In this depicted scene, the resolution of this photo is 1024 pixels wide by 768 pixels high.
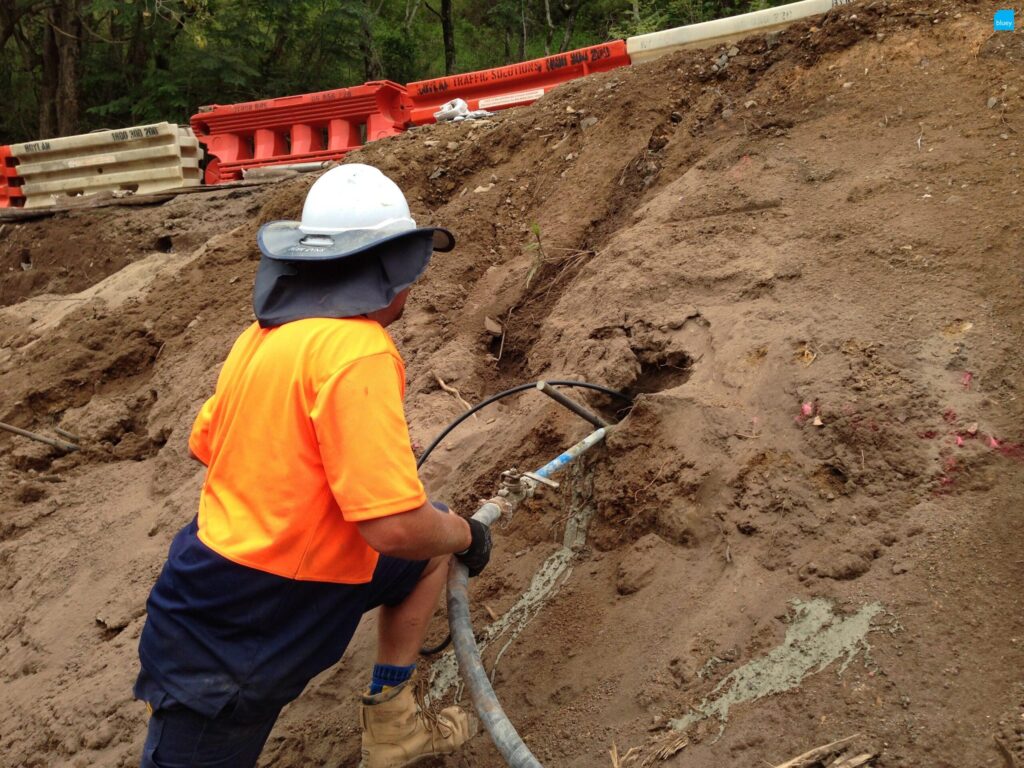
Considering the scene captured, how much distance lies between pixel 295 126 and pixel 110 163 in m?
2.00

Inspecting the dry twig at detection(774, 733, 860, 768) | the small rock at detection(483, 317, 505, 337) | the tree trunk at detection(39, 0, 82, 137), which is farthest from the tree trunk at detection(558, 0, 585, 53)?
the dry twig at detection(774, 733, 860, 768)

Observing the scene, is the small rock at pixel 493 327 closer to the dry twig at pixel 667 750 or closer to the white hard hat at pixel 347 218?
the white hard hat at pixel 347 218

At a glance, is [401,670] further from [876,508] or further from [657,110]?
[657,110]

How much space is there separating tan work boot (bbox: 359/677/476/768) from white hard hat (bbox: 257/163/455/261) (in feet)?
4.48

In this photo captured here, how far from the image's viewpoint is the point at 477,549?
254 centimetres

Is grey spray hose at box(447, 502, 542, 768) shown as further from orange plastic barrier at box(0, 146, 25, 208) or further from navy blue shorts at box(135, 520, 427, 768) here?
orange plastic barrier at box(0, 146, 25, 208)

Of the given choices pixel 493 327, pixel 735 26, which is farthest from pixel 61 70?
pixel 493 327

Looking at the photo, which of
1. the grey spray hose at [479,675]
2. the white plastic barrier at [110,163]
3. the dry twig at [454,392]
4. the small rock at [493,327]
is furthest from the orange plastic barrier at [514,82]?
the grey spray hose at [479,675]

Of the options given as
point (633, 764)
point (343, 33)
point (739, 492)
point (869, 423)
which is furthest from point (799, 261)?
point (343, 33)

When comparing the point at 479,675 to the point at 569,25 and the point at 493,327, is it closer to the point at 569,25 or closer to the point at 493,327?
the point at 493,327

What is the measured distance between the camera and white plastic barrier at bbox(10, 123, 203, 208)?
8.55 meters

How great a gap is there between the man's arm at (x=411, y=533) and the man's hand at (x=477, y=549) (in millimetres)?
238

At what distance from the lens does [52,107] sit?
14.7 metres

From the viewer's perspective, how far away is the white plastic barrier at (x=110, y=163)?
8555 millimetres
